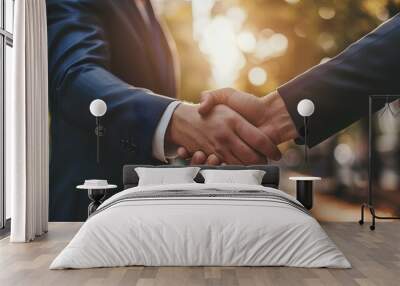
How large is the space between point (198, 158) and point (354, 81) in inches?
91.1

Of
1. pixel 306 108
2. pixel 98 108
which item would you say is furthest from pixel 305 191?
pixel 98 108

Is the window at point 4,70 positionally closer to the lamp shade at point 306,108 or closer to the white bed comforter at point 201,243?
Answer: the white bed comforter at point 201,243

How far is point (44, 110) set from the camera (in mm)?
6793

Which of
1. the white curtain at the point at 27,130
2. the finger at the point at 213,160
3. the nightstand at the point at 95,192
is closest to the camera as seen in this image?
the white curtain at the point at 27,130

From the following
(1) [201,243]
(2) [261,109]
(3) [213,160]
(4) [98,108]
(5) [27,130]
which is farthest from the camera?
(2) [261,109]

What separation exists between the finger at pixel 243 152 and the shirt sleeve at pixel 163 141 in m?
0.78

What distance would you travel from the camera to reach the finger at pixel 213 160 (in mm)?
7551

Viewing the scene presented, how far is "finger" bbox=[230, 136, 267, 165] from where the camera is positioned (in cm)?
756

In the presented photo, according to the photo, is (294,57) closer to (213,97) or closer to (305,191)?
(213,97)

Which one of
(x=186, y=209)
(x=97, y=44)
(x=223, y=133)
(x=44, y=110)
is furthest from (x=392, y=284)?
(x=97, y=44)

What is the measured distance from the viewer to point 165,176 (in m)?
6.98

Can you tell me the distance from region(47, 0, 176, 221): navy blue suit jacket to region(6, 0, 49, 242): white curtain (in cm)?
107

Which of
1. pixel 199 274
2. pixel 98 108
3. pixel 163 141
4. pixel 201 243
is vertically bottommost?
pixel 199 274

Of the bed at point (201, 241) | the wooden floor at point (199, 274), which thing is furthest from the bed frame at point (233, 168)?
the bed at point (201, 241)
